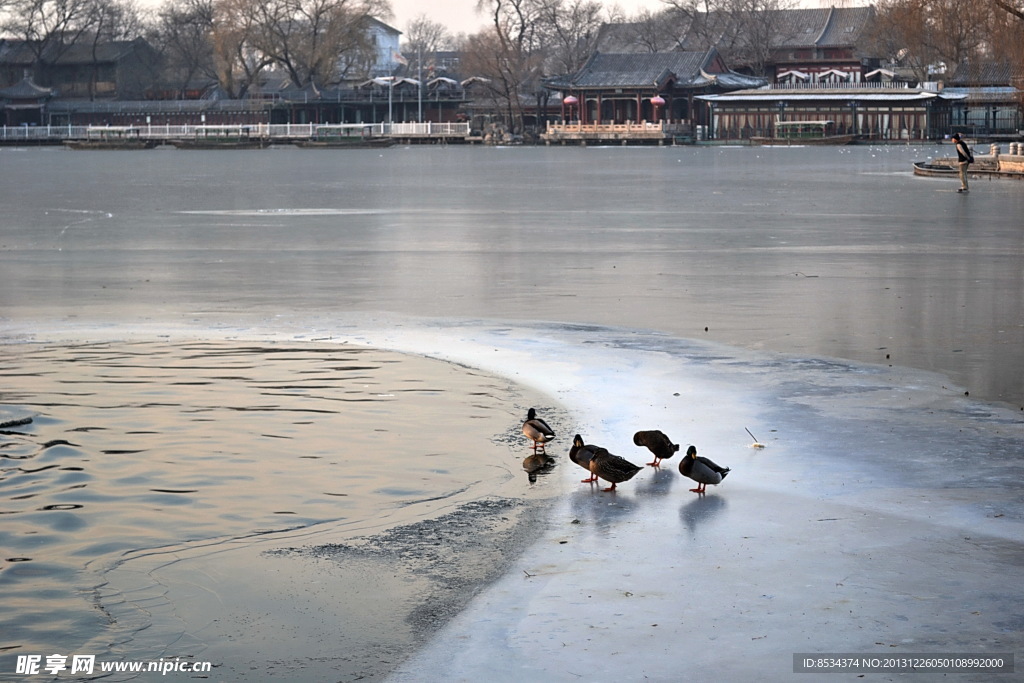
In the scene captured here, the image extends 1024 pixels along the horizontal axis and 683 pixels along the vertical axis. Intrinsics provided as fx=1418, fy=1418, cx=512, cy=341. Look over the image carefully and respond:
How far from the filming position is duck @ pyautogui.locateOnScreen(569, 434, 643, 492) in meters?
6.99

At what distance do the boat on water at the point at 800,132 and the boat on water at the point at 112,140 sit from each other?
50691 mm

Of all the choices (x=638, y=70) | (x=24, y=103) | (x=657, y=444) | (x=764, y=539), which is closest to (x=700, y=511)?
(x=764, y=539)

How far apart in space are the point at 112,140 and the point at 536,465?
116215 mm

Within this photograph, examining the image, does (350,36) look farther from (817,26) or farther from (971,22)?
(971,22)

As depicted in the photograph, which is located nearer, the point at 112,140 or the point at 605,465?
the point at 605,465

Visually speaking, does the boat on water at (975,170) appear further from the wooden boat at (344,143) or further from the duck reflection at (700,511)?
the wooden boat at (344,143)

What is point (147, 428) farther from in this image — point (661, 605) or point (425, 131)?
point (425, 131)

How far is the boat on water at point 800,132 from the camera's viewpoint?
10407 cm

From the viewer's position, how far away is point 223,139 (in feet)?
390

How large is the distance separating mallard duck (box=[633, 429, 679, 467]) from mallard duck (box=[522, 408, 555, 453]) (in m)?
0.56

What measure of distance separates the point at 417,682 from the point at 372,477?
2759mm

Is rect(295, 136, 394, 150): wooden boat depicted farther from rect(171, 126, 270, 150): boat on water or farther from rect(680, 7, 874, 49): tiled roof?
rect(680, 7, 874, 49): tiled roof

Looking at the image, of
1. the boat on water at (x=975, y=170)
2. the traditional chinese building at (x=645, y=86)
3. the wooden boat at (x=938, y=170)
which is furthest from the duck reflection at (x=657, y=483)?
the traditional chinese building at (x=645, y=86)

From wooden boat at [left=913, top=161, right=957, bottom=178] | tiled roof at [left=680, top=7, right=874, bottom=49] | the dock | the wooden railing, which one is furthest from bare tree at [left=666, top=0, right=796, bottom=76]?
wooden boat at [left=913, top=161, right=957, bottom=178]
